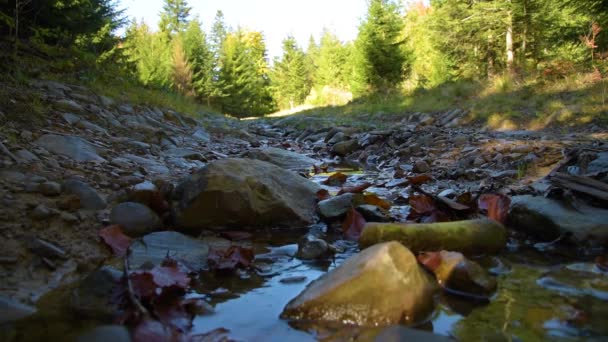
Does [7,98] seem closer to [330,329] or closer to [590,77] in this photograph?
[330,329]

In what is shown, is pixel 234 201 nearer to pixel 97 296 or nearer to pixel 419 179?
pixel 97 296

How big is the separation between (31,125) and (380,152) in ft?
15.9

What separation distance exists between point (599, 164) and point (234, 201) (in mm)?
2712

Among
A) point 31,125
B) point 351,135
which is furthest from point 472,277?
point 351,135

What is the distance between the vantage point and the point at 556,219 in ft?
7.45

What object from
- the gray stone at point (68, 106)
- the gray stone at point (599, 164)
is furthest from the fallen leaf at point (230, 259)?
the gray stone at point (68, 106)

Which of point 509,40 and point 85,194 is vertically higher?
point 509,40

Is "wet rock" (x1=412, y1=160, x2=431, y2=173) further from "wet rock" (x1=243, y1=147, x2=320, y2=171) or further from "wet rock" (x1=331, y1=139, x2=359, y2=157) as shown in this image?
"wet rock" (x1=331, y1=139, x2=359, y2=157)

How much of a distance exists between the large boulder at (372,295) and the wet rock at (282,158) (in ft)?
12.7

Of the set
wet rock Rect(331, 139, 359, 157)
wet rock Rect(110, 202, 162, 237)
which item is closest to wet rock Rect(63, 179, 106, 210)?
wet rock Rect(110, 202, 162, 237)

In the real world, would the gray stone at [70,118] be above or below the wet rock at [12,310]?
above

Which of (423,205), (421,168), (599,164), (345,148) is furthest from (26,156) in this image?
(345,148)

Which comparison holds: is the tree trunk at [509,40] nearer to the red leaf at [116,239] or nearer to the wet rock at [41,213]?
the red leaf at [116,239]

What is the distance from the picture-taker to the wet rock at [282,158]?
5441mm
